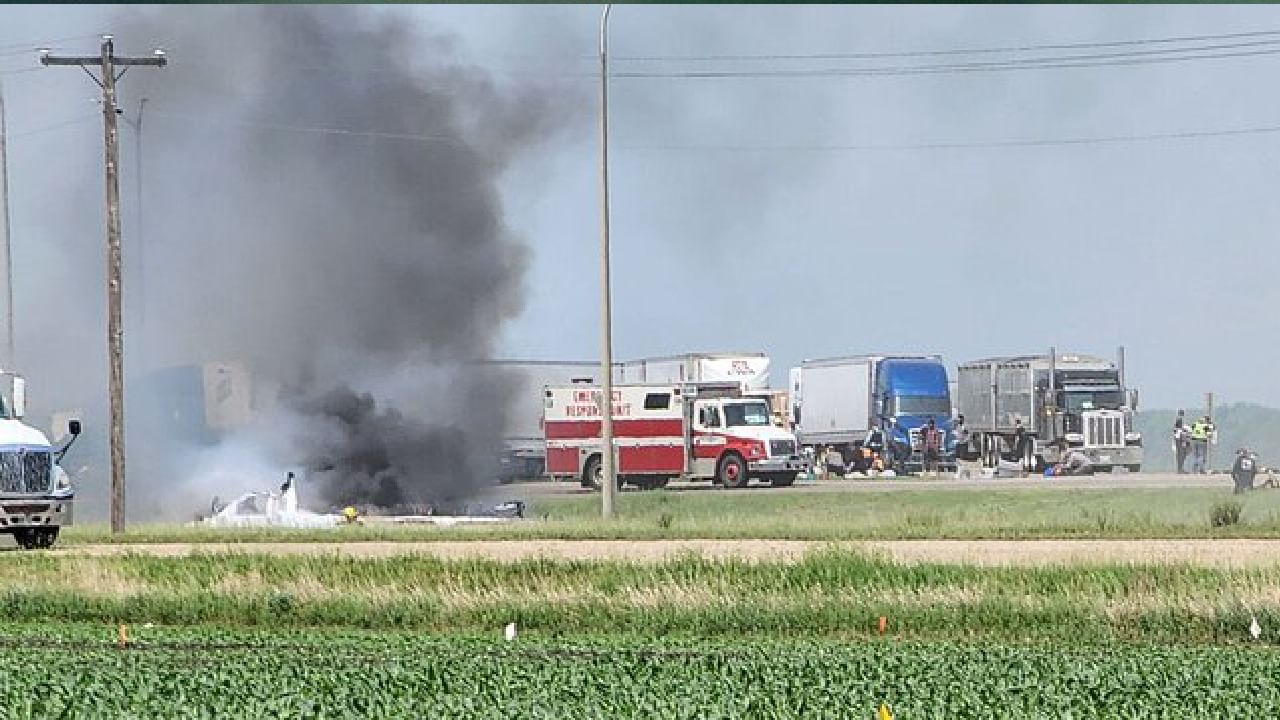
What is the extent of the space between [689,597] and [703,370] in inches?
1608

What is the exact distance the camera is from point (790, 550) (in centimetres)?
3406

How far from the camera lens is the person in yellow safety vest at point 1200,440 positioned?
6525 centimetres

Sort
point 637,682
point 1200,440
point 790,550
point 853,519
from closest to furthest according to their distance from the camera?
point 637,682, point 790,550, point 853,519, point 1200,440

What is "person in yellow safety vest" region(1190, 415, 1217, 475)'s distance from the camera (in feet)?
214

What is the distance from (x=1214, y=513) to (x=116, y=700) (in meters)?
28.7

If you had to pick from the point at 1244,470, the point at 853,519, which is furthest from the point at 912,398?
the point at 853,519

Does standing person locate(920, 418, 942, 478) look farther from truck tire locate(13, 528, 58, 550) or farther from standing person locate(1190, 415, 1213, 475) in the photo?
truck tire locate(13, 528, 58, 550)

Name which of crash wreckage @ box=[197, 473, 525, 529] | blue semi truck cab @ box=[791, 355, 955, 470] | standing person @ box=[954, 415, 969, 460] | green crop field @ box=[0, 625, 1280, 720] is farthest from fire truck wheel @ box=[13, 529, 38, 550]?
standing person @ box=[954, 415, 969, 460]

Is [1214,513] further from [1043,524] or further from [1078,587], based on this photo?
[1078,587]

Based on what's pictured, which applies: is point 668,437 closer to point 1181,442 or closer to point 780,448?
point 780,448

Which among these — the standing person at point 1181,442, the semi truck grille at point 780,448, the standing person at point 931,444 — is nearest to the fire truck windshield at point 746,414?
the semi truck grille at point 780,448

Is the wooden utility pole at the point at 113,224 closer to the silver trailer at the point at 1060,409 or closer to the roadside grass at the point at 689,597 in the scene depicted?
the roadside grass at the point at 689,597

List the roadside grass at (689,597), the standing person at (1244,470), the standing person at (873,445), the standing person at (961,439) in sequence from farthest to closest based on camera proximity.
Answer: the standing person at (961,439) → the standing person at (873,445) → the standing person at (1244,470) → the roadside grass at (689,597)

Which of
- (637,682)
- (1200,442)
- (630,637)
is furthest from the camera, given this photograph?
(1200,442)
